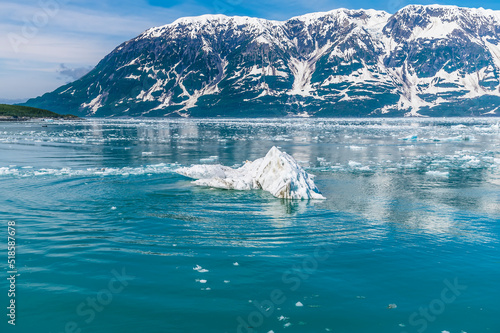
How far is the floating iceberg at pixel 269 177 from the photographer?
22.1 m

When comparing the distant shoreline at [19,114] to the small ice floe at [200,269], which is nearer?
the small ice floe at [200,269]

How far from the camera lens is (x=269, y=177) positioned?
78.9 ft

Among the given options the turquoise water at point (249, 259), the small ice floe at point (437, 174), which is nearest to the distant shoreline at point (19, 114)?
the turquoise water at point (249, 259)

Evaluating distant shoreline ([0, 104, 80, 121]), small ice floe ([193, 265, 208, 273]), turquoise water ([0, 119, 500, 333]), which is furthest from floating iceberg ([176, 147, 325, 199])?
distant shoreline ([0, 104, 80, 121])

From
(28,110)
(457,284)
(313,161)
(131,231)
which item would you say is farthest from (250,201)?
(28,110)

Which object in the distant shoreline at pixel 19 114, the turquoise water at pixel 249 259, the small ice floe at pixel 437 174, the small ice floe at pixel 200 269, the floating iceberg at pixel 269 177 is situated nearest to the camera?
the turquoise water at pixel 249 259

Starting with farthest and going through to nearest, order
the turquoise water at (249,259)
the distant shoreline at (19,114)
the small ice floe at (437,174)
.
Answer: the distant shoreline at (19,114)
the small ice floe at (437,174)
the turquoise water at (249,259)

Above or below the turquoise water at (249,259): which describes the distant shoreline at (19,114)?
above

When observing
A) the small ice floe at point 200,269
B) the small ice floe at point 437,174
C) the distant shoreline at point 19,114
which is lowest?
the small ice floe at point 200,269

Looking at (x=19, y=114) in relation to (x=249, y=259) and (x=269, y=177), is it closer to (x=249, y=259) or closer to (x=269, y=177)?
(x=269, y=177)

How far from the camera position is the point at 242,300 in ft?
33.9

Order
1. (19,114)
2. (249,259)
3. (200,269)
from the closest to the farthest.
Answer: (200,269) < (249,259) < (19,114)

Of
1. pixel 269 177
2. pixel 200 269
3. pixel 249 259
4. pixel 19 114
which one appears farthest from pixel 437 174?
pixel 19 114

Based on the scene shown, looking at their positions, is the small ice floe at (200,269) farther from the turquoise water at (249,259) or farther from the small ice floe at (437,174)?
the small ice floe at (437,174)
